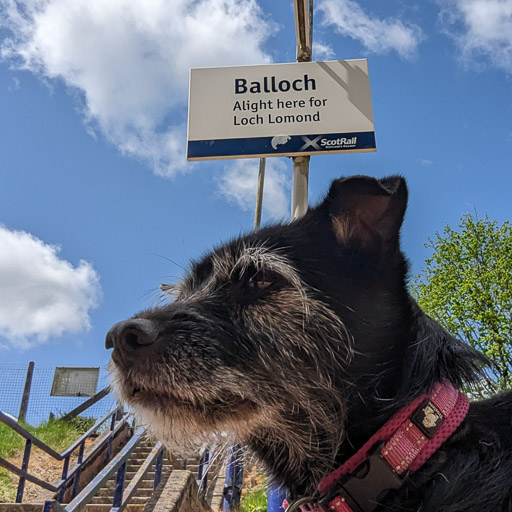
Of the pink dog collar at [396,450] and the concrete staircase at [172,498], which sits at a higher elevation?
the pink dog collar at [396,450]

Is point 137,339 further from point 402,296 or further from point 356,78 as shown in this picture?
point 356,78

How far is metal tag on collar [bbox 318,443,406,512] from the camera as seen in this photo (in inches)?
57.6

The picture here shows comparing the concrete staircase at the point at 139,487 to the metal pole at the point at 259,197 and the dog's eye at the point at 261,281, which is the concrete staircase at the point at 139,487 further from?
the dog's eye at the point at 261,281

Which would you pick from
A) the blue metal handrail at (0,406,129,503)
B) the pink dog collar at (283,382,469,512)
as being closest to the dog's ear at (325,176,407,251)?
the pink dog collar at (283,382,469,512)

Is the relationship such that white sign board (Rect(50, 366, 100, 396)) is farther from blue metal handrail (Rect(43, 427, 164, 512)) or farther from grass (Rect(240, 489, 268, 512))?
blue metal handrail (Rect(43, 427, 164, 512))

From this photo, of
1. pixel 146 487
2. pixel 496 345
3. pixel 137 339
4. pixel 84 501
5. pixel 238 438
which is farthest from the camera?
pixel 496 345

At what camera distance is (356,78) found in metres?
4.82

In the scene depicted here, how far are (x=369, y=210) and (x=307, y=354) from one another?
0.65m

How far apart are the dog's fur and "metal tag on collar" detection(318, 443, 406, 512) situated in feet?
0.66

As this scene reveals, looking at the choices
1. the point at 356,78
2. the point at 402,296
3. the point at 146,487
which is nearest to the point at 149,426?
the point at 402,296

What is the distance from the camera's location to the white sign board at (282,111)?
467cm

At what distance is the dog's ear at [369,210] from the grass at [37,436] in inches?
369

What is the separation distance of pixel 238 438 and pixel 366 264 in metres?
0.86

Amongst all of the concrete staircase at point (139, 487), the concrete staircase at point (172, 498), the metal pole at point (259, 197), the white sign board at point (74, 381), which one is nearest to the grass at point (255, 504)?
the concrete staircase at point (172, 498)
